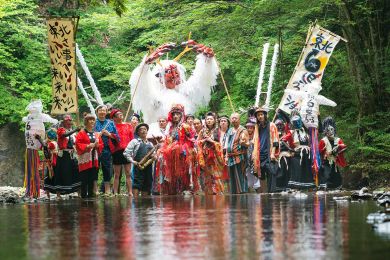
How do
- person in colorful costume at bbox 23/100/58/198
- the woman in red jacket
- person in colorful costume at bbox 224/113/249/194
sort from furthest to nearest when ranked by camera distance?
person in colorful costume at bbox 224/113/249/194 < person in colorful costume at bbox 23/100/58/198 < the woman in red jacket

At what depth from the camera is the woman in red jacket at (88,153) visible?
62.6 ft

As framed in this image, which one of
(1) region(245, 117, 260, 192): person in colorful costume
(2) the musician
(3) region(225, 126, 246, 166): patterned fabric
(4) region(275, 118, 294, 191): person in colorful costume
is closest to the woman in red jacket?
(2) the musician

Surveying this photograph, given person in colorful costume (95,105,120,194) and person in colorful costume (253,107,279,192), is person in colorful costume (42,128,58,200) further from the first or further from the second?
person in colorful costume (253,107,279,192)

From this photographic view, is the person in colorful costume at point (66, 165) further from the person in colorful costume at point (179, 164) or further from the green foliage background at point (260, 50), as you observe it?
the green foliage background at point (260, 50)

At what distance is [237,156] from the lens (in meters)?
20.8

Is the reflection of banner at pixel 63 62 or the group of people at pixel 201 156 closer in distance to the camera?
the reflection of banner at pixel 63 62

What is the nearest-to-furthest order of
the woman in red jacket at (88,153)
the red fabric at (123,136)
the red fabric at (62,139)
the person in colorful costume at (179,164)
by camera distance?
the woman in red jacket at (88,153)
the red fabric at (62,139)
the red fabric at (123,136)
the person in colorful costume at (179,164)

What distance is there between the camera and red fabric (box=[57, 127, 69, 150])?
1953cm

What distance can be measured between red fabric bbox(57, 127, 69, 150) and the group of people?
0.09m

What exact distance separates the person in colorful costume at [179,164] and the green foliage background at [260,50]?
11.2 ft

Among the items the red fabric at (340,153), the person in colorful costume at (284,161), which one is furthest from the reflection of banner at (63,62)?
the red fabric at (340,153)

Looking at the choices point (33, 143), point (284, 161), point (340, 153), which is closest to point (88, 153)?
point (33, 143)

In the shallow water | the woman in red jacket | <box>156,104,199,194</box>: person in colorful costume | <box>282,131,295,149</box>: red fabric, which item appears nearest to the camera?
the shallow water

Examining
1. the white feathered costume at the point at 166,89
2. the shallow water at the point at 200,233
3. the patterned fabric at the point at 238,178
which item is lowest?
the shallow water at the point at 200,233
